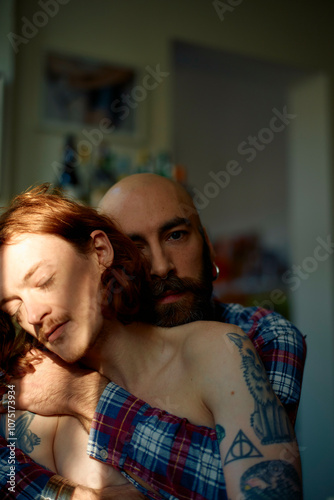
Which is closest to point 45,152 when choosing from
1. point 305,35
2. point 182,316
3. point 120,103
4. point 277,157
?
point 120,103

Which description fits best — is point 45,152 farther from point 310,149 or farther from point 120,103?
point 310,149

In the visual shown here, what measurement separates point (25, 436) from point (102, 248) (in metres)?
0.45

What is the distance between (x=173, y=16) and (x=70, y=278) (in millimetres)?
2722

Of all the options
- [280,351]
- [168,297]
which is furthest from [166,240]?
[280,351]

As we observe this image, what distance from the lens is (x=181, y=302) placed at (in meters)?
1.30

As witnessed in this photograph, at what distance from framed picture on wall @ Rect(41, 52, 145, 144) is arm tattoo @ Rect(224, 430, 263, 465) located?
7.82 ft

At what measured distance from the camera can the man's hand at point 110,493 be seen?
0.99 meters

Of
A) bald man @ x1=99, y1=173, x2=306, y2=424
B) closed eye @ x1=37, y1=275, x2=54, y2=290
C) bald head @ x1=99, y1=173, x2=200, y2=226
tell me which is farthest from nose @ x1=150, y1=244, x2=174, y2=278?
closed eye @ x1=37, y1=275, x2=54, y2=290

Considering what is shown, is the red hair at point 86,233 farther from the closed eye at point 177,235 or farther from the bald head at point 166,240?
the closed eye at point 177,235

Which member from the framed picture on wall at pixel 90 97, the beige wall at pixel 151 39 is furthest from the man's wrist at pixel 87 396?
the framed picture on wall at pixel 90 97

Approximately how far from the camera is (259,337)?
1.33 metres

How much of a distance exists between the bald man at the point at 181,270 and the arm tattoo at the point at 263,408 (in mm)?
230

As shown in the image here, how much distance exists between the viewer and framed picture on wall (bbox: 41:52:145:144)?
294 cm

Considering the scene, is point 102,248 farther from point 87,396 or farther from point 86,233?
point 87,396
